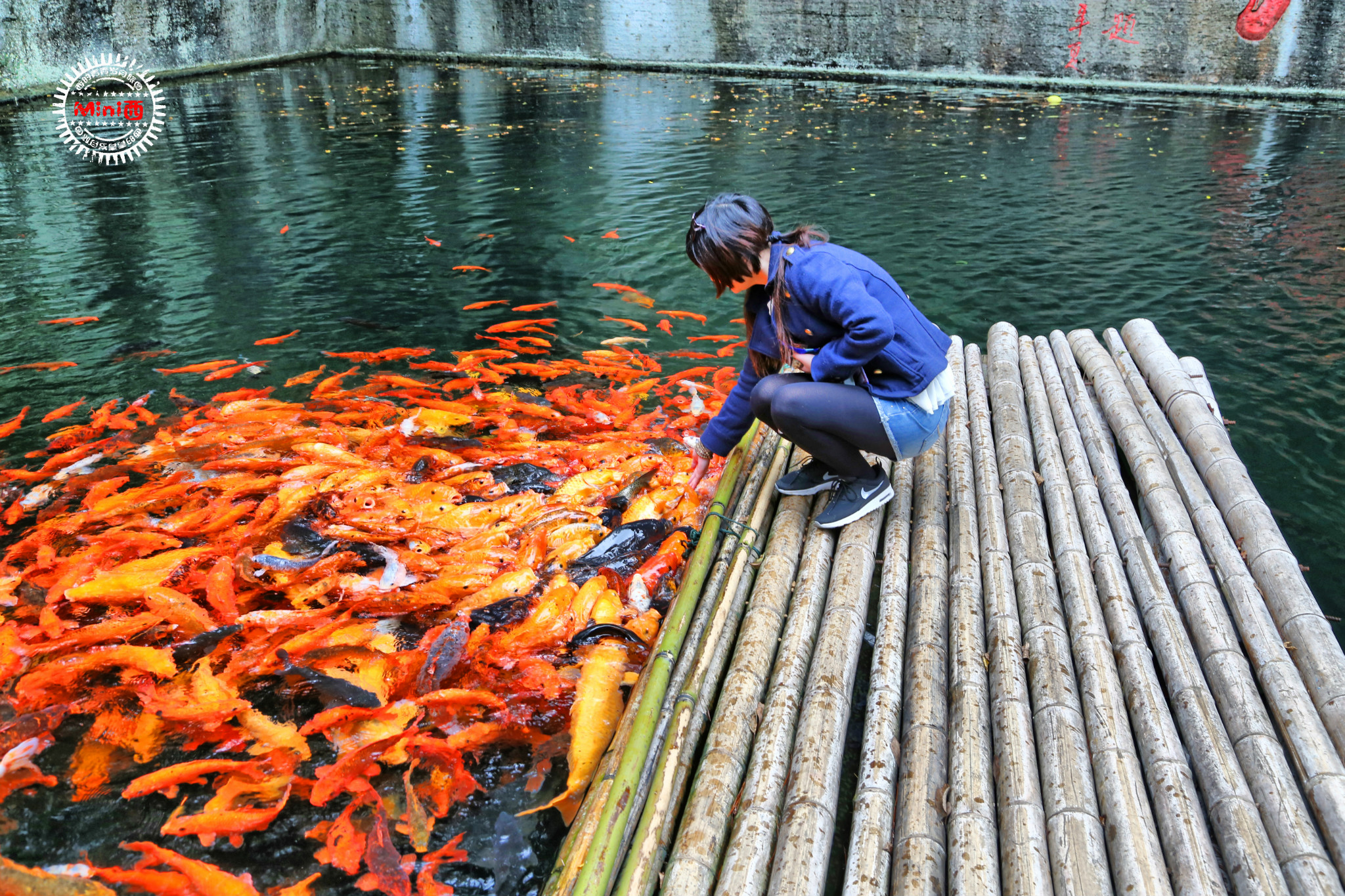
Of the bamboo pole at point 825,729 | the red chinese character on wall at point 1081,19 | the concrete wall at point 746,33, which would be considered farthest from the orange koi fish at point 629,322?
the red chinese character on wall at point 1081,19

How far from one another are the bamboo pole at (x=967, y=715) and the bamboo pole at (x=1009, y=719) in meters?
0.03

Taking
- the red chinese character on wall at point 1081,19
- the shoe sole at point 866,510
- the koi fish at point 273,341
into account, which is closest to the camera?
the shoe sole at point 866,510

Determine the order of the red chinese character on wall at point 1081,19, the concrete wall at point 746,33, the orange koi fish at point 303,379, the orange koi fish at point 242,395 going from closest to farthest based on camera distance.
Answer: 1. the orange koi fish at point 242,395
2. the orange koi fish at point 303,379
3. the concrete wall at point 746,33
4. the red chinese character on wall at point 1081,19

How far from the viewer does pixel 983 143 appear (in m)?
14.2

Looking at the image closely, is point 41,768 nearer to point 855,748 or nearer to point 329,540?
point 329,540

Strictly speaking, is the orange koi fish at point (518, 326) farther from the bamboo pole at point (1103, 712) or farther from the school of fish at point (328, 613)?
the bamboo pole at point (1103, 712)

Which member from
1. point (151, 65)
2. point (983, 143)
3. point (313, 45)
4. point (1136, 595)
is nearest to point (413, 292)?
point (1136, 595)

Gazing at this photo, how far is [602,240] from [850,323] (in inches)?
274

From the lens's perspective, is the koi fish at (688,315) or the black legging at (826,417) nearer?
the black legging at (826,417)

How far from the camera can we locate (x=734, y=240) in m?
2.91

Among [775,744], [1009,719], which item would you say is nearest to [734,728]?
[775,744]

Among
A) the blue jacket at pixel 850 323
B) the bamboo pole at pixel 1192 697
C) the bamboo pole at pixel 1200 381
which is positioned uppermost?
the blue jacket at pixel 850 323

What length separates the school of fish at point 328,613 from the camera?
114 inches

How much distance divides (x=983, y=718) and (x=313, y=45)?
1170 inches
